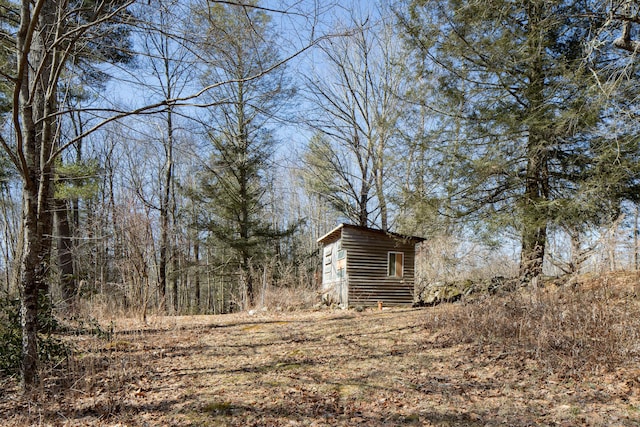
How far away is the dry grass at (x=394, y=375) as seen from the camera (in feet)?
12.7

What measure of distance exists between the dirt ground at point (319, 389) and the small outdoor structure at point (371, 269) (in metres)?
6.20

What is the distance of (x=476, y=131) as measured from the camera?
9.05 meters

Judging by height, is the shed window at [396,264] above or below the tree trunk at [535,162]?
below

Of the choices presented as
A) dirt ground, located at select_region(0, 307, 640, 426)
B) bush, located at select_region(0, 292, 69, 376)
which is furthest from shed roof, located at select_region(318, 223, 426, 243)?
bush, located at select_region(0, 292, 69, 376)

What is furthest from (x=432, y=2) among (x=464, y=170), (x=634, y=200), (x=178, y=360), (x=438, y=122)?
(x=178, y=360)

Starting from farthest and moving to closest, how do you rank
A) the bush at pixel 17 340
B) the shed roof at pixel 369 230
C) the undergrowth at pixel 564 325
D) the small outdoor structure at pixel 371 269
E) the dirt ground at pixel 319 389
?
the small outdoor structure at pixel 371 269 < the shed roof at pixel 369 230 < the bush at pixel 17 340 < the undergrowth at pixel 564 325 < the dirt ground at pixel 319 389

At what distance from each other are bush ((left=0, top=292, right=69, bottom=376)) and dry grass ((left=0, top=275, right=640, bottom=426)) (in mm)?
232

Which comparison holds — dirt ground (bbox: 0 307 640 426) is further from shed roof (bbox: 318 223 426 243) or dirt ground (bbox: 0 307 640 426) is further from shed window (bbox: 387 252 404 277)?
shed window (bbox: 387 252 404 277)

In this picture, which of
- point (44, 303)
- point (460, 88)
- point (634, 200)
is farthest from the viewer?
point (460, 88)

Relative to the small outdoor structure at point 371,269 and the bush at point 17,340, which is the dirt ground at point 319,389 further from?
the small outdoor structure at point 371,269

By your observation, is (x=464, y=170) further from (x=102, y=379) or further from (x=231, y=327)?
(x=102, y=379)

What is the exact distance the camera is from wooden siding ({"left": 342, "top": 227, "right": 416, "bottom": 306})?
42.2ft

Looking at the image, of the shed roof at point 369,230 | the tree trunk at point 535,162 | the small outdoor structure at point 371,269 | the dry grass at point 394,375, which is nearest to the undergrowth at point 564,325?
the dry grass at point 394,375

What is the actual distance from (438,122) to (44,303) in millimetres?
8694
